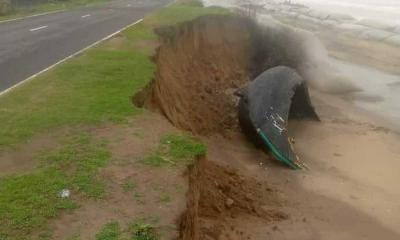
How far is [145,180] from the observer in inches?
334

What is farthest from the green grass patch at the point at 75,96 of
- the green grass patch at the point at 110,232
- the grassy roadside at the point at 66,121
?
the green grass patch at the point at 110,232

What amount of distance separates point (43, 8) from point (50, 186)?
3250cm

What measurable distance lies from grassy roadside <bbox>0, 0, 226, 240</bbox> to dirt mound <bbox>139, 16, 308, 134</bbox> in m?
1.10

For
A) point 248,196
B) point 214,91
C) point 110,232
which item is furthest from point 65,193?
point 214,91

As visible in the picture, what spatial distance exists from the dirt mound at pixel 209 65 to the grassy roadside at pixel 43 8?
12532mm

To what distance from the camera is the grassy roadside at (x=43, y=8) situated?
108ft

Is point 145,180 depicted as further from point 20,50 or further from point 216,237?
point 20,50

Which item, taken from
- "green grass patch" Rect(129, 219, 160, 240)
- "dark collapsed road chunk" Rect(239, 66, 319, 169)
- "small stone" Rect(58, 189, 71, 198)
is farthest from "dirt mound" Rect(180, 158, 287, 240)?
"dark collapsed road chunk" Rect(239, 66, 319, 169)

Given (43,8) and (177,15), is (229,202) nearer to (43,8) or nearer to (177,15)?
→ (177,15)

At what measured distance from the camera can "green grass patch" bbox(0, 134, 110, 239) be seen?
707cm

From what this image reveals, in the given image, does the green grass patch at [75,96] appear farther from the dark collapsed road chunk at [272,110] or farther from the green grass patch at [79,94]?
the dark collapsed road chunk at [272,110]

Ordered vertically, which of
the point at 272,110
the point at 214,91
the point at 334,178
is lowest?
the point at 334,178

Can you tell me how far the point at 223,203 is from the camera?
11.3 m

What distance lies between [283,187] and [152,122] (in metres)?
4.73
